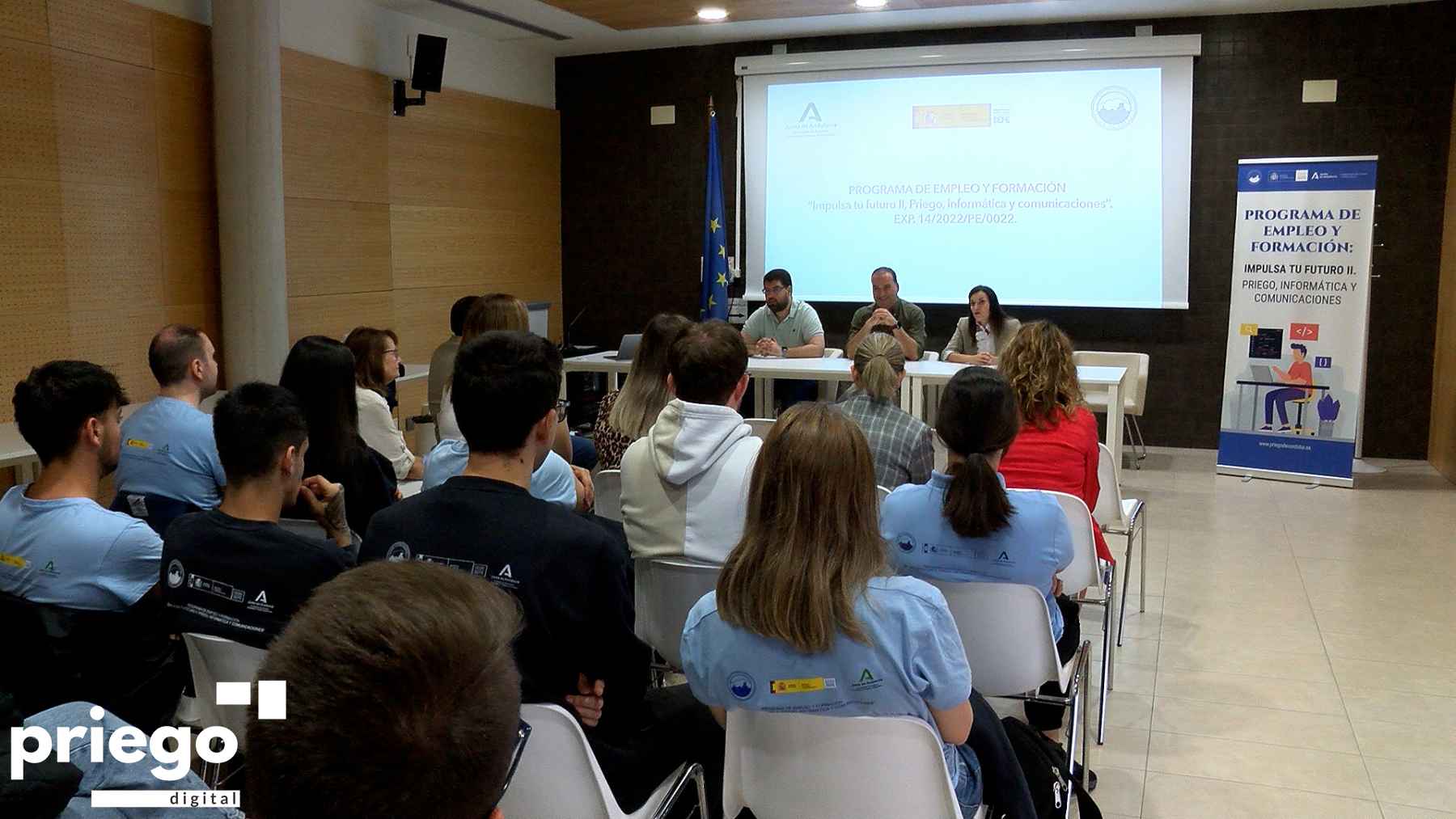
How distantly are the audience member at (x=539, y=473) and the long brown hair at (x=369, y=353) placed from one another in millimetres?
1427

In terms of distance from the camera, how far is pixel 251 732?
76 centimetres

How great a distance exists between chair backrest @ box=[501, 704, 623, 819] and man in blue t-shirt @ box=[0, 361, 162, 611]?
1.13 meters

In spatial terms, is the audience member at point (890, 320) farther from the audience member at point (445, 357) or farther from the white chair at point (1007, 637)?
the white chair at point (1007, 637)

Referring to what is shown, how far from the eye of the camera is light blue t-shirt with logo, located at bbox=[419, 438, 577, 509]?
277cm

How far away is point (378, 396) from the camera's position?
13.4 feet

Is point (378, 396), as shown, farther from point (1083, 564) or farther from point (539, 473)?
point (1083, 564)

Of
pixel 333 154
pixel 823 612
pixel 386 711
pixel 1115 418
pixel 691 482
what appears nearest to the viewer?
pixel 386 711

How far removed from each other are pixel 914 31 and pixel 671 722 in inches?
294

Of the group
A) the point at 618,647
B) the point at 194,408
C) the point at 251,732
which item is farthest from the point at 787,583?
the point at 194,408

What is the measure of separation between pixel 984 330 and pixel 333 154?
4.43 metres

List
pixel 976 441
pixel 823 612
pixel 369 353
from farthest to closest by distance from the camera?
pixel 369 353
pixel 976 441
pixel 823 612

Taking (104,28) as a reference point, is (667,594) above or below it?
below

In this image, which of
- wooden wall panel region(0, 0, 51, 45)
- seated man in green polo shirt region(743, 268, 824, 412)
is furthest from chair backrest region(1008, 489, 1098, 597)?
wooden wall panel region(0, 0, 51, 45)

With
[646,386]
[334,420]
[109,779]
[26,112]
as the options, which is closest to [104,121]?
[26,112]
